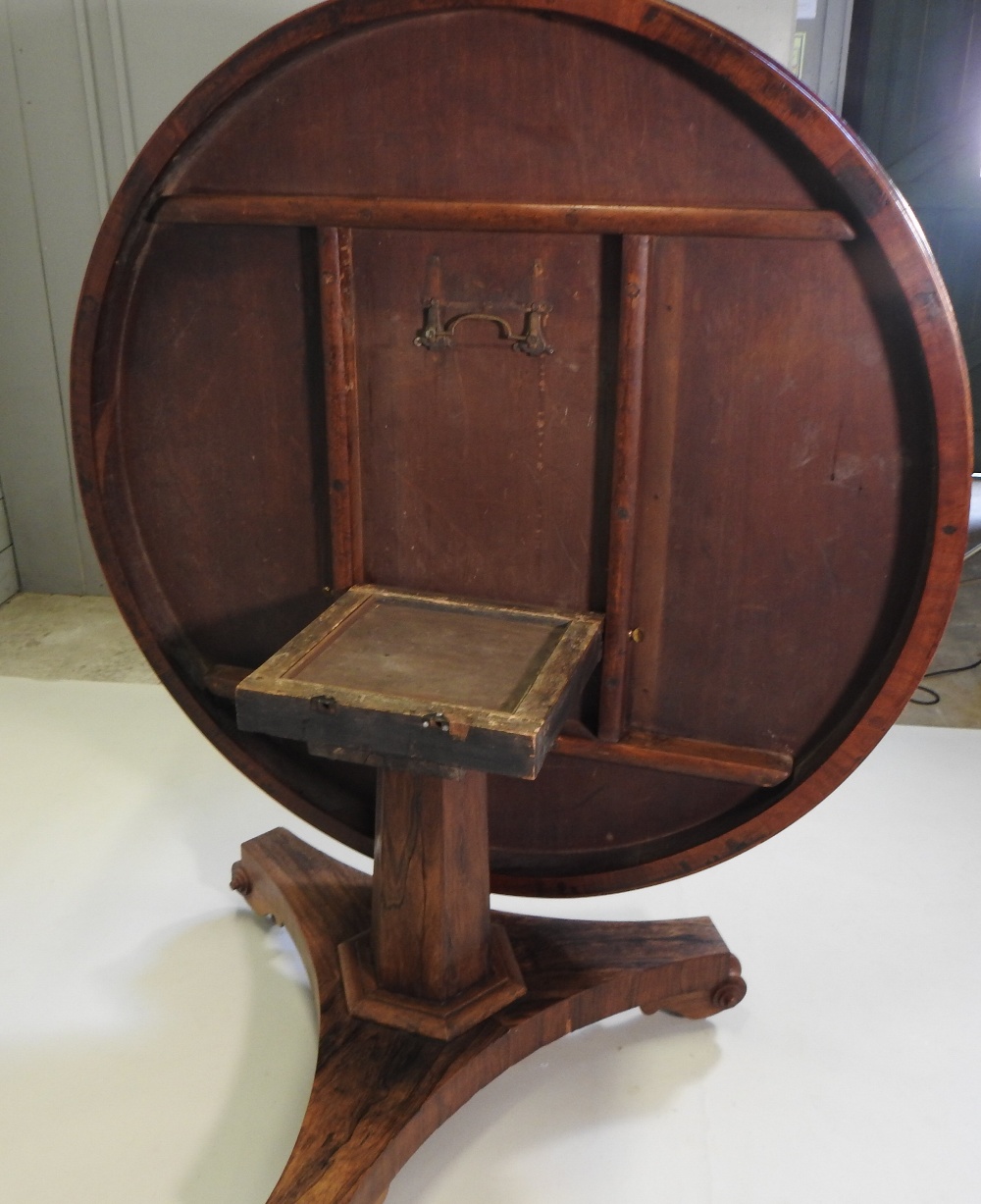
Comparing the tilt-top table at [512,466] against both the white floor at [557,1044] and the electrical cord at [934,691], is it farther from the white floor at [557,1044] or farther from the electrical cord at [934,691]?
the electrical cord at [934,691]

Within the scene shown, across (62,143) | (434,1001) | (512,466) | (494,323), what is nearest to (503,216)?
(494,323)

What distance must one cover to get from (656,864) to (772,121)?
3.42 feet

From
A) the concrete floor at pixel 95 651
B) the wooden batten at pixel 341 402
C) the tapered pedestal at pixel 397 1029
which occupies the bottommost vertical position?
the concrete floor at pixel 95 651

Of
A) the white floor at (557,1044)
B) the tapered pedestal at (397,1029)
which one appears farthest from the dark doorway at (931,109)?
the tapered pedestal at (397,1029)

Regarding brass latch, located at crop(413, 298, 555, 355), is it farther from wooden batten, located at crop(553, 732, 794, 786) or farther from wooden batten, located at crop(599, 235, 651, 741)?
wooden batten, located at crop(553, 732, 794, 786)

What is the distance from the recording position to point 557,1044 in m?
1.85

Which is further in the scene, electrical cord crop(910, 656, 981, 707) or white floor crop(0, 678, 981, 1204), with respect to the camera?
electrical cord crop(910, 656, 981, 707)

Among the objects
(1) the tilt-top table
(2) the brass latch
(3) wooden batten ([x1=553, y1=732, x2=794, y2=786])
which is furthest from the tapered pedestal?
(2) the brass latch

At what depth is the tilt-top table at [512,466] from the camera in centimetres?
134

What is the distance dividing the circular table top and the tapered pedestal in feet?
0.46

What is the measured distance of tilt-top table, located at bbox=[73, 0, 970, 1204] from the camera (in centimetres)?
134

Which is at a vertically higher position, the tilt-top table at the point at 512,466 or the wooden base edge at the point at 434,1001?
the tilt-top table at the point at 512,466

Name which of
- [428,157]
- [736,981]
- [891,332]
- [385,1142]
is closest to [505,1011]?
[385,1142]

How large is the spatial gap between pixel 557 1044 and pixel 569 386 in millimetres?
1072
